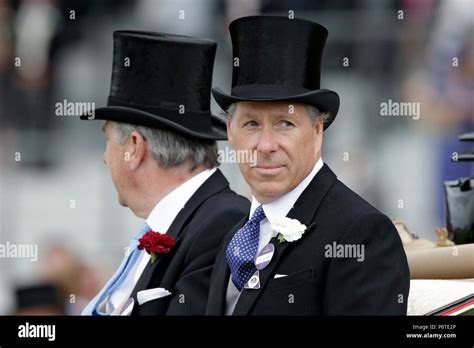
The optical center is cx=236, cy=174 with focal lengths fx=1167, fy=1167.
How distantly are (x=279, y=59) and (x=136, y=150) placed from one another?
24.8 inches

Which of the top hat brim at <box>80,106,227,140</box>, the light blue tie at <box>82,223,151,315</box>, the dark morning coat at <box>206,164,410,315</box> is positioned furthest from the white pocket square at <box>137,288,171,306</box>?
the top hat brim at <box>80,106,227,140</box>

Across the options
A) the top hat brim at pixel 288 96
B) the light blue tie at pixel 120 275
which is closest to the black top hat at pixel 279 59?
the top hat brim at pixel 288 96

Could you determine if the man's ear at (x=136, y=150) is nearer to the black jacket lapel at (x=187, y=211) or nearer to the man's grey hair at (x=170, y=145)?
the man's grey hair at (x=170, y=145)

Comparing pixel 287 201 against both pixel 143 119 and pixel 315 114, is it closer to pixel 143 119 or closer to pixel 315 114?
pixel 315 114

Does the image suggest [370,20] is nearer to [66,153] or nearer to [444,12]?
[444,12]

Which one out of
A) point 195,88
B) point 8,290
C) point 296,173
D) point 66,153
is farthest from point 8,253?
point 296,173

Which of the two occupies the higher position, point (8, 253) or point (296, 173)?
point (296, 173)

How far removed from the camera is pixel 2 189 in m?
3.52

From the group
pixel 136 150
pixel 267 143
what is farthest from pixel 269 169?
pixel 136 150

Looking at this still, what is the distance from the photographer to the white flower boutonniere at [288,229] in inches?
112

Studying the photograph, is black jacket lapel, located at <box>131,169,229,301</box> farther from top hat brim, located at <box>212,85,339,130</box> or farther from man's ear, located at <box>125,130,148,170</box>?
top hat brim, located at <box>212,85,339,130</box>

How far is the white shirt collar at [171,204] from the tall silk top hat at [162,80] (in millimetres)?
150

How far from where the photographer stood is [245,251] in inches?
116

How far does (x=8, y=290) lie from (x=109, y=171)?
478 mm
